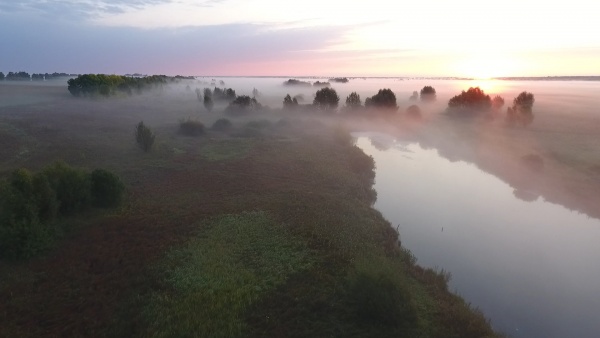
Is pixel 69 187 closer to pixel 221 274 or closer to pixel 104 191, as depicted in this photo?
pixel 104 191

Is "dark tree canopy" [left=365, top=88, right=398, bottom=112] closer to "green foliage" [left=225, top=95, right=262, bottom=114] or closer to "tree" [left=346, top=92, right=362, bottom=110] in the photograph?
"tree" [left=346, top=92, right=362, bottom=110]

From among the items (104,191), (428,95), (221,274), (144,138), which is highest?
(428,95)

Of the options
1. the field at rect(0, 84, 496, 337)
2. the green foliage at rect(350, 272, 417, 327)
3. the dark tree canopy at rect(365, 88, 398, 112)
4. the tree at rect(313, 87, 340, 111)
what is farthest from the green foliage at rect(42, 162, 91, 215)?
the dark tree canopy at rect(365, 88, 398, 112)

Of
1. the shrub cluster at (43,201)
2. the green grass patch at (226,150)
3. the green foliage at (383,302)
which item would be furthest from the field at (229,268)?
the green grass patch at (226,150)

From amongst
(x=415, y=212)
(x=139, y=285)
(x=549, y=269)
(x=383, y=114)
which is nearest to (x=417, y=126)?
(x=383, y=114)

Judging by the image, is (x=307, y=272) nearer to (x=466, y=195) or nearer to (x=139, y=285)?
(x=139, y=285)

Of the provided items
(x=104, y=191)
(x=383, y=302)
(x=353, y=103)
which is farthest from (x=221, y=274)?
(x=353, y=103)
